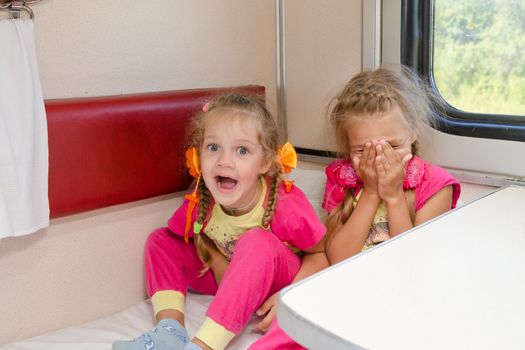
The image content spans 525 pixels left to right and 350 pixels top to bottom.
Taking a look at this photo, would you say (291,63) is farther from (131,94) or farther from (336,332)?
(336,332)

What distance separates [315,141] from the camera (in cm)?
222

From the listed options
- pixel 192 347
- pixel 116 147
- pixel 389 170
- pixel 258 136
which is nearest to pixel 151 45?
pixel 116 147

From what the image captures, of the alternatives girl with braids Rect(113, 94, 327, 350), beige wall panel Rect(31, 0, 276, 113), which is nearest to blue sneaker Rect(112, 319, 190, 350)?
girl with braids Rect(113, 94, 327, 350)

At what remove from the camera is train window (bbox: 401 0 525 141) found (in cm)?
170

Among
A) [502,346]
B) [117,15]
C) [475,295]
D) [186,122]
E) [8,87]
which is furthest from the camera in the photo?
[186,122]

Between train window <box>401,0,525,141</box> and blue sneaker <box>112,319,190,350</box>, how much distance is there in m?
1.05

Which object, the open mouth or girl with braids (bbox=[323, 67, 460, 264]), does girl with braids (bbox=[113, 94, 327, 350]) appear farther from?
girl with braids (bbox=[323, 67, 460, 264])

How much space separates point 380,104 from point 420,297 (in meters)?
0.88

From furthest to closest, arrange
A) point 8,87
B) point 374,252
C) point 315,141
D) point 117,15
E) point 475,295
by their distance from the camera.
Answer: point 315,141
point 117,15
point 8,87
point 374,252
point 475,295

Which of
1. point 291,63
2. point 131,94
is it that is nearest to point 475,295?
point 131,94

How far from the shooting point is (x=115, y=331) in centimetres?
163

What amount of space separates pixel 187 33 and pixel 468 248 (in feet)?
4.09

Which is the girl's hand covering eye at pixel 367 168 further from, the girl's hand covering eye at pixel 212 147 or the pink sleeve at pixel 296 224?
the girl's hand covering eye at pixel 212 147

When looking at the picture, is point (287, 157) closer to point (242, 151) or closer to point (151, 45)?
point (242, 151)
